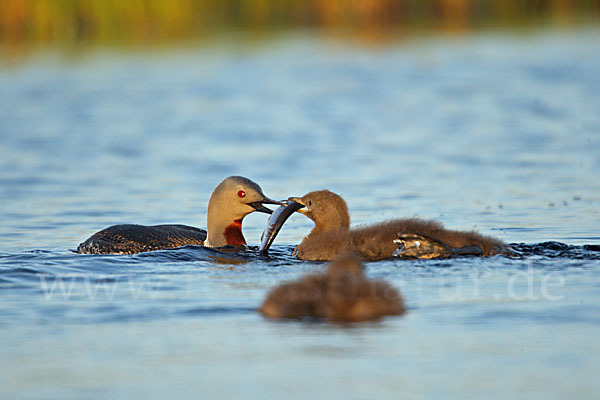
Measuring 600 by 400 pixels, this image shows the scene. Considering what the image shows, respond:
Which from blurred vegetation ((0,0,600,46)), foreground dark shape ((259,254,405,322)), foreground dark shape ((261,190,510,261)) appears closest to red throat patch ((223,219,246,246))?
foreground dark shape ((261,190,510,261))

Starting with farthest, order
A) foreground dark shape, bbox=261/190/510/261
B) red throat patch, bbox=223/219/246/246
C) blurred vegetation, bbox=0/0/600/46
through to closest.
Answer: blurred vegetation, bbox=0/0/600/46, red throat patch, bbox=223/219/246/246, foreground dark shape, bbox=261/190/510/261

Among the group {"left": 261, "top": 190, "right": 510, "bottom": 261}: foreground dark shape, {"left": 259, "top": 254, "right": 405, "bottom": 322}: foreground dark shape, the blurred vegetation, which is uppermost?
the blurred vegetation

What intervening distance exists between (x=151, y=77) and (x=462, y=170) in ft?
40.7

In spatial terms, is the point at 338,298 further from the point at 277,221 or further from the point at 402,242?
the point at 277,221

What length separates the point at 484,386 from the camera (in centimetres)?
473

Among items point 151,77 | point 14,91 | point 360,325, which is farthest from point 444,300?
point 151,77

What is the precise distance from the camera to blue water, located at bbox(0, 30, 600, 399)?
5.07m

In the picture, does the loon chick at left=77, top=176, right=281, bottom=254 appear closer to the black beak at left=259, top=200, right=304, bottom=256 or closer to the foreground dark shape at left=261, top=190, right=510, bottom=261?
the black beak at left=259, top=200, right=304, bottom=256

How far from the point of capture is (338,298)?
19.0 ft

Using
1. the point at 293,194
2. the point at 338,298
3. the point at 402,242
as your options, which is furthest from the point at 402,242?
the point at 293,194

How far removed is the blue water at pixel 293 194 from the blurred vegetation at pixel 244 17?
132 cm

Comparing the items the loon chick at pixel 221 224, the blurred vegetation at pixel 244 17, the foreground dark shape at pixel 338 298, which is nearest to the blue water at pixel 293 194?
the foreground dark shape at pixel 338 298

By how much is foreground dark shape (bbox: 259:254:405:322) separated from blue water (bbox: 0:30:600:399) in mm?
106

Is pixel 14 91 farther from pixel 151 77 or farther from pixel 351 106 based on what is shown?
pixel 351 106
